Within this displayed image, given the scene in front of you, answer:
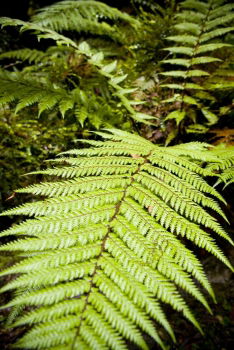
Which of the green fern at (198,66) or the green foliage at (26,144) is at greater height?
the green fern at (198,66)

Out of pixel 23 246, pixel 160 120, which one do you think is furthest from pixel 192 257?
pixel 160 120

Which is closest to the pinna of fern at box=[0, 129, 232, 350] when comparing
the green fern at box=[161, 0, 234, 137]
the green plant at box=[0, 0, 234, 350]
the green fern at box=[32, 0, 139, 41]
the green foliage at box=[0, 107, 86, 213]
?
the green plant at box=[0, 0, 234, 350]

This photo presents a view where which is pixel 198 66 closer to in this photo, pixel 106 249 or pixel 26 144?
pixel 26 144

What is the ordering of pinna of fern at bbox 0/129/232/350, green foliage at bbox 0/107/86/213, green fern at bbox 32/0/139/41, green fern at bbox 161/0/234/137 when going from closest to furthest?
pinna of fern at bbox 0/129/232/350, green fern at bbox 161/0/234/137, green foliage at bbox 0/107/86/213, green fern at bbox 32/0/139/41

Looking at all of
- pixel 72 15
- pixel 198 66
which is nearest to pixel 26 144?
pixel 72 15

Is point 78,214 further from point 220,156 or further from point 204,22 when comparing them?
point 204,22

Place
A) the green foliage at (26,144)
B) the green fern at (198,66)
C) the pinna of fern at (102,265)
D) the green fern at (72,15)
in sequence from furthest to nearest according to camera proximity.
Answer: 1. the green fern at (72,15)
2. the green foliage at (26,144)
3. the green fern at (198,66)
4. the pinna of fern at (102,265)

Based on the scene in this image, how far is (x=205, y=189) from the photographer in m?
1.32

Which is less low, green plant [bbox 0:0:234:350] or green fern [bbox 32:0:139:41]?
green fern [bbox 32:0:139:41]

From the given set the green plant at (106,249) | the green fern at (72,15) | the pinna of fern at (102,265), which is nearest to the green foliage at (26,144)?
the green plant at (106,249)

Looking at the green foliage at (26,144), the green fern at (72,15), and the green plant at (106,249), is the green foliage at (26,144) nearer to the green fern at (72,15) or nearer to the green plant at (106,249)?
the green plant at (106,249)

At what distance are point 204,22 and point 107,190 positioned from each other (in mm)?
2177

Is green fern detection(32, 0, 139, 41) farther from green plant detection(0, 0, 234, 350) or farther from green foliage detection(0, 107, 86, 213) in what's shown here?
green plant detection(0, 0, 234, 350)

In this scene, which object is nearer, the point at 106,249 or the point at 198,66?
the point at 106,249
